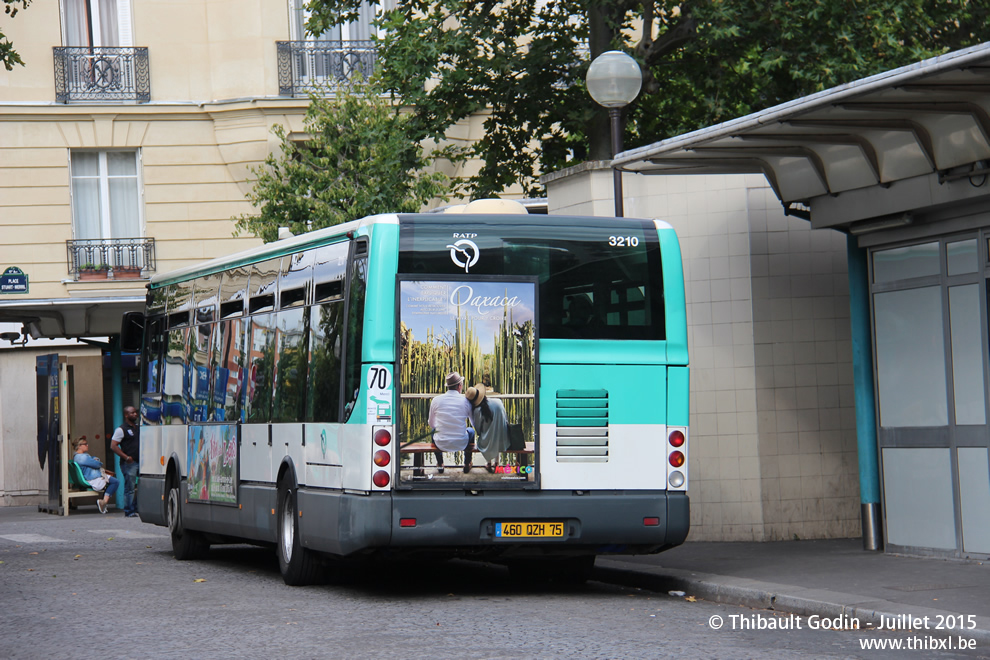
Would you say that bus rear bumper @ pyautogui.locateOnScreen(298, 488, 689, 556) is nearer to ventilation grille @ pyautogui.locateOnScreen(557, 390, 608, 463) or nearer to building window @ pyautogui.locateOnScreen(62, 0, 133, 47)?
ventilation grille @ pyautogui.locateOnScreen(557, 390, 608, 463)

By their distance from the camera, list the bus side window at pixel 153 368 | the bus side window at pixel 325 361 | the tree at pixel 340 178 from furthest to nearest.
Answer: the tree at pixel 340 178 → the bus side window at pixel 153 368 → the bus side window at pixel 325 361

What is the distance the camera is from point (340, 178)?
24.3 meters

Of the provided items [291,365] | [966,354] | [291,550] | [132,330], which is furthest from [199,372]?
[966,354]

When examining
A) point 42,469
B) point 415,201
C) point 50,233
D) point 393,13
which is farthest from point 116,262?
point 393,13

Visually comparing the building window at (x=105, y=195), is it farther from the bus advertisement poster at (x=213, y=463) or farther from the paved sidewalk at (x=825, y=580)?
the paved sidewalk at (x=825, y=580)

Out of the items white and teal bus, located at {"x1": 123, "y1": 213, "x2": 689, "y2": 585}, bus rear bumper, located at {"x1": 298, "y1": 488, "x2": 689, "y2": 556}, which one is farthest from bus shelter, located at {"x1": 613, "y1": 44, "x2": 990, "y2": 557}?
bus rear bumper, located at {"x1": 298, "y1": 488, "x2": 689, "y2": 556}

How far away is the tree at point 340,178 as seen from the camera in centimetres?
2387

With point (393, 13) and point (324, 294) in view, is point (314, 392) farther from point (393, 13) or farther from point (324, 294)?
point (393, 13)

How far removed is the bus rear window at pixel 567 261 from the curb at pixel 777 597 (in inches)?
75.1

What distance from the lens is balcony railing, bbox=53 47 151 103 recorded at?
27.3 m

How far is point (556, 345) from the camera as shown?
11.0 meters

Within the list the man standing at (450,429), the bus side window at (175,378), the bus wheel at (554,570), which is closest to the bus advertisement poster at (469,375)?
the man standing at (450,429)

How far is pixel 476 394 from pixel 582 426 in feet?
2.83

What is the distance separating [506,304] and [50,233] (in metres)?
18.5
